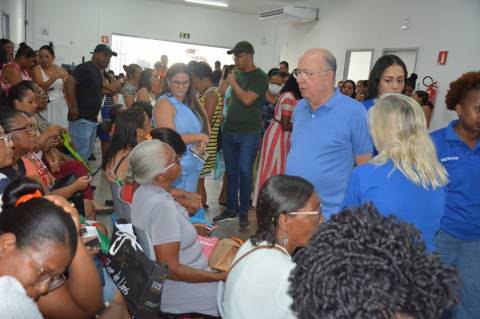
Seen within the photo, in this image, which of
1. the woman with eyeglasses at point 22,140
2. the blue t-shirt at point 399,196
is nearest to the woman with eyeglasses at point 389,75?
the blue t-shirt at point 399,196

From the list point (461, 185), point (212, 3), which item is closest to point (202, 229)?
point (461, 185)

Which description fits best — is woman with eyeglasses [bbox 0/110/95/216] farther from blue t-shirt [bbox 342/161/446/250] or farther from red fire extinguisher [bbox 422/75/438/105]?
red fire extinguisher [bbox 422/75/438/105]

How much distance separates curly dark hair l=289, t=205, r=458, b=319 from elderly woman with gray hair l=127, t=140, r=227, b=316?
1.15 m

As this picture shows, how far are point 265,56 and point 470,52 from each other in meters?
8.59

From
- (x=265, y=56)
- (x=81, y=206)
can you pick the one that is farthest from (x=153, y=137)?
(x=265, y=56)

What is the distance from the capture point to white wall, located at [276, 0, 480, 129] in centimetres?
666

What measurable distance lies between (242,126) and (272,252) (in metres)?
2.93

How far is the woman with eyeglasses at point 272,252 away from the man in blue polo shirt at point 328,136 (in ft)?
2.00

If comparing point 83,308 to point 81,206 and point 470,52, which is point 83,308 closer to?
point 81,206

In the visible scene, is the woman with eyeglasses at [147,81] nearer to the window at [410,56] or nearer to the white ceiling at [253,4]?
the window at [410,56]

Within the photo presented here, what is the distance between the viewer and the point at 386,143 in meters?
1.69

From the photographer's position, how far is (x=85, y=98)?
5.05m

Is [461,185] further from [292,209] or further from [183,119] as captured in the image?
[183,119]

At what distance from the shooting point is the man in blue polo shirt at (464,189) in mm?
2176
